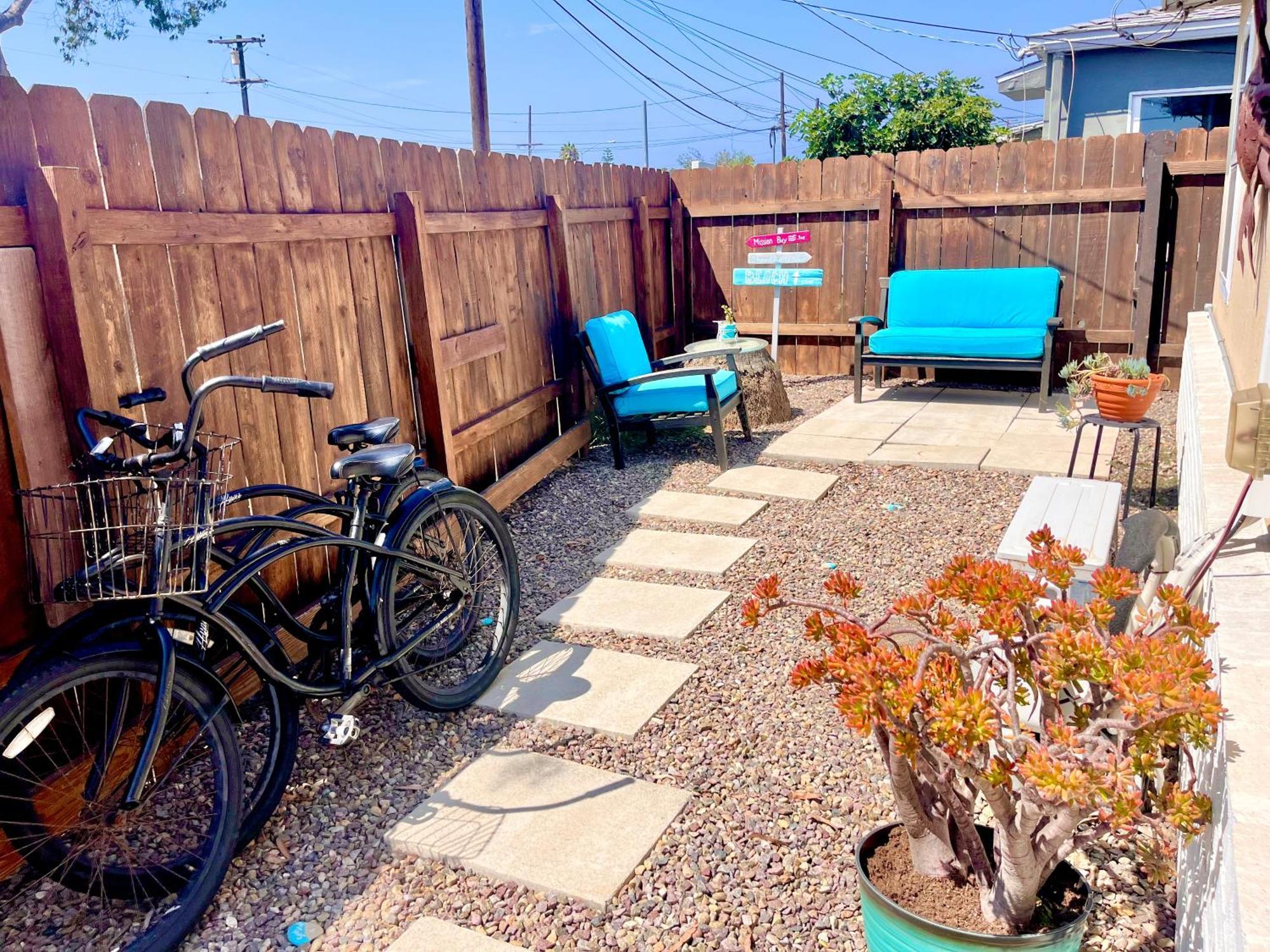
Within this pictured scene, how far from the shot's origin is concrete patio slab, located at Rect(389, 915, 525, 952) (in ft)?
6.52

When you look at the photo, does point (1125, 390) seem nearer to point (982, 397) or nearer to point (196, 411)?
point (982, 397)

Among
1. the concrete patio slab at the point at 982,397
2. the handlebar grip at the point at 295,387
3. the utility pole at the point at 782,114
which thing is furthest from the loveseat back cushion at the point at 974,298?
the utility pole at the point at 782,114

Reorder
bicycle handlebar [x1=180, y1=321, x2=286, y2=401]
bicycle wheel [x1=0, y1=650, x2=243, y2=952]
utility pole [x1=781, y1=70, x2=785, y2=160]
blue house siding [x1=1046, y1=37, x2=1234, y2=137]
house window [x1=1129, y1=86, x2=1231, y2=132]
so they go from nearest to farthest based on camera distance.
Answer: bicycle wheel [x1=0, y1=650, x2=243, y2=952] → bicycle handlebar [x1=180, y1=321, x2=286, y2=401] → blue house siding [x1=1046, y1=37, x2=1234, y2=137] → house window [x1=1129, y1=86, x2=1231, y2=132] → utility pole [x1=781, y1=70, x2=785, y2=160]

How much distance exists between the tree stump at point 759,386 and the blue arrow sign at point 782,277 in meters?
1.41

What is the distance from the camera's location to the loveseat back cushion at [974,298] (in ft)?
22.3

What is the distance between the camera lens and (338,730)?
8.09 feet

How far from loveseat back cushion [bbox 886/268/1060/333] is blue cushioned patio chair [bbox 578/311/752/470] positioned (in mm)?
2135

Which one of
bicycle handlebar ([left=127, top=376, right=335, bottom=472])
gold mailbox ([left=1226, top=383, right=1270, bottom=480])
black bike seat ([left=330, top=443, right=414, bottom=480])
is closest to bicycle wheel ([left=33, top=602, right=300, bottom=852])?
bicycle handlebar ([left=127, top=376, right=335, bottom=472])

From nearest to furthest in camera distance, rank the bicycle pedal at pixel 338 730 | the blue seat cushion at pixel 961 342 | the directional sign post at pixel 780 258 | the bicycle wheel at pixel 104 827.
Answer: the bicycle wheel at pixel 104 827, the bicycle pedal at pixel 338 730, the blue seat cushion at pixel 961 342, the directional sign post at pixel 780 258

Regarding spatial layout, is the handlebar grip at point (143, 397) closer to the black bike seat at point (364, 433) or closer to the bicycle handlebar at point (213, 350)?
the bicycle handlebar at point (213, 350)

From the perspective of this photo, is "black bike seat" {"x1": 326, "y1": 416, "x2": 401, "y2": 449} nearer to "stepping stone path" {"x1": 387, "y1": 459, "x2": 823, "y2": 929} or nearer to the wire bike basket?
the wire bike basket

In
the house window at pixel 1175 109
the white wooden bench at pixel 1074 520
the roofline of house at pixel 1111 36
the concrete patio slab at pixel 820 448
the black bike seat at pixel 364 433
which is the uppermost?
the roofline of house at pixel 1111 36

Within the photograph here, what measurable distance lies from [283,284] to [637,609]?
177cm

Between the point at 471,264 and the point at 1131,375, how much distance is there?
3.20 meters
